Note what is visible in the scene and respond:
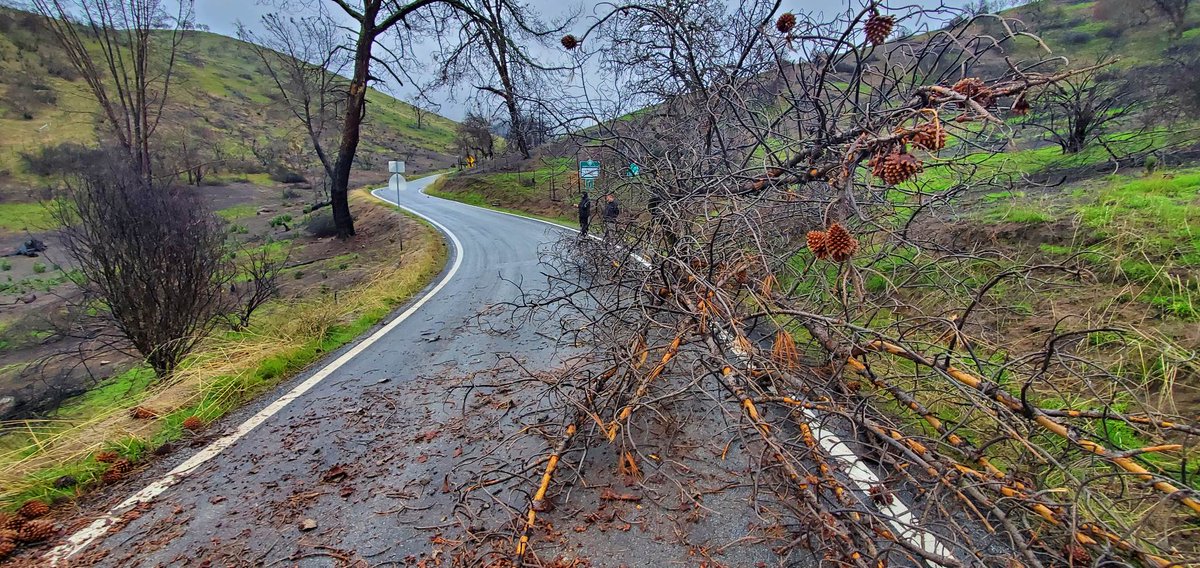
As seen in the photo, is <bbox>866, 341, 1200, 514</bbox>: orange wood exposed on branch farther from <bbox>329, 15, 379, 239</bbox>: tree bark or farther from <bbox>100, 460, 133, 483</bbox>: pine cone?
<bbox>329, 15, 379, 239</bbox>: tree bark

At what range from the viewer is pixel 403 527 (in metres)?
2.58

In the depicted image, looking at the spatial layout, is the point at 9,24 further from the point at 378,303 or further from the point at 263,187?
the point at 378,303

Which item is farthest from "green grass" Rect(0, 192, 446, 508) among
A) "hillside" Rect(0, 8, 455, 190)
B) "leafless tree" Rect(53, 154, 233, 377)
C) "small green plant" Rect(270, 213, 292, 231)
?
"small green plant" Rect(270, 213, 292, 231)

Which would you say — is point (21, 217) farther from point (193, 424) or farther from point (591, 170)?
point (591, 170)

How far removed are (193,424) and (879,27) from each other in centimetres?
516

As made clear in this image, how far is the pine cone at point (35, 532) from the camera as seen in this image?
8.51 feet

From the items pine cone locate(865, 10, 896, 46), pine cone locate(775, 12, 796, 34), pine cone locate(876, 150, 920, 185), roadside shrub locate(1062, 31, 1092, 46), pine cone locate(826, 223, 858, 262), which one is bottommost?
pine cone locate(826, 223, 858, 262)

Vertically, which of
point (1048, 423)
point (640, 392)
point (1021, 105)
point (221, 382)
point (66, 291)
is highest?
point (1021, 105)

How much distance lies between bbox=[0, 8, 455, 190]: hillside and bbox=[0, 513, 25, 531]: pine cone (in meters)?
13.8

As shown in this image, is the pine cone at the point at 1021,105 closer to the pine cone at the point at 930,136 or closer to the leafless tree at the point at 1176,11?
the pine cone at the point at 930,136

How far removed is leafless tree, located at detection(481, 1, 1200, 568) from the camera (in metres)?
1.82

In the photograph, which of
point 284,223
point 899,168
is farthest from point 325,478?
point 284,223

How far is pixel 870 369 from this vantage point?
2.82 metres

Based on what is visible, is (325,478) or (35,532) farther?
(325,478)
